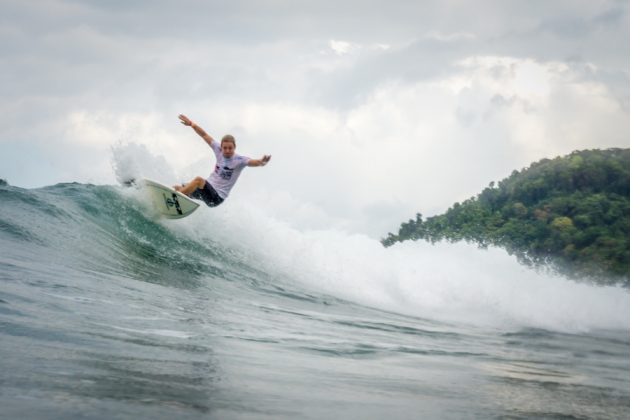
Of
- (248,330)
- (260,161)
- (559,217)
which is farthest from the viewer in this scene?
(559,217)

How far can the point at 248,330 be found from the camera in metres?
8.63

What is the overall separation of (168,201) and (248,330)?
916 cm

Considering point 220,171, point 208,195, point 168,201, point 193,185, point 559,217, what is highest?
point 559,217

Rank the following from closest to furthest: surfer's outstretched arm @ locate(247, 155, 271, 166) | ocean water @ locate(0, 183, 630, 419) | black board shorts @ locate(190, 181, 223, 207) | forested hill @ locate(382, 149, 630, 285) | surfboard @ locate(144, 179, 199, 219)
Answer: ocean water @ locate(0, 183, 630, 419)
surfer's outstretched arm @ locate(247, 155, 271, 166)
black board shorts @ locate(190, 181, 223, 207)
surfboard @ locate(144, 179, 199, 219)
forested hill @ locate(382, 149, 630, 285)

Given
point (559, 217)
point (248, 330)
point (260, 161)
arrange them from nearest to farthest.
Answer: point (248, 330)
point (260, 161)
point (559, 217)

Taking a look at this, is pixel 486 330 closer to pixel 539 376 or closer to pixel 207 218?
pixel 539 376

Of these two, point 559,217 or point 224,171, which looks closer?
point 224,171

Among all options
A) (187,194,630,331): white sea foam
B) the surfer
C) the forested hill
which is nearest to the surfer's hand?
the surfer

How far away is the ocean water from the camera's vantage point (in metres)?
4.93

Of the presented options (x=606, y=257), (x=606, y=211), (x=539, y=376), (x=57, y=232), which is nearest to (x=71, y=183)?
(x=57, y=232)

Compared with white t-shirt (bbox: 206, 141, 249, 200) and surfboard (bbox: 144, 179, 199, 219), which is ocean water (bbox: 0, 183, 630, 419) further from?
white t-shirt (bbox: 206, 141, 249, 200)

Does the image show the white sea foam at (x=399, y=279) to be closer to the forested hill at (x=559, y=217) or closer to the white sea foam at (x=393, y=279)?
the white sea foam at (x=393, y=279)

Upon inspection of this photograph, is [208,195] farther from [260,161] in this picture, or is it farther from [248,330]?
[248,330]

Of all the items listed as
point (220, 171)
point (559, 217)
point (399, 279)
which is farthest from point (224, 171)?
point (559, 217)
